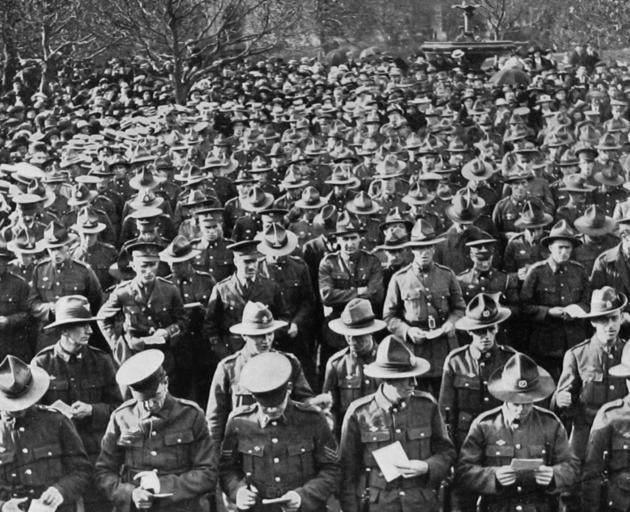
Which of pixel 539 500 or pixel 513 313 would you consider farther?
pixel 513 313

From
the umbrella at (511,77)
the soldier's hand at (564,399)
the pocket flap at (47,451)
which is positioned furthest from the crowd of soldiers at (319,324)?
the umbrella at (511,77)

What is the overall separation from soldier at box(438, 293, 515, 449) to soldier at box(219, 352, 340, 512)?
128cm

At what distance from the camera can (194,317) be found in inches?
336

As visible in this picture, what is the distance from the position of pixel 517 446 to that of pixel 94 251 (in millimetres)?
5531

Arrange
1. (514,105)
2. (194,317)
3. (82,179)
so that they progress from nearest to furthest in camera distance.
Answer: (194,317), (82,179), (514,105)

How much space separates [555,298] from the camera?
27.3 ft

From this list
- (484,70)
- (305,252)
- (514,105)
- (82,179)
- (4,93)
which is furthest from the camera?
(484,70)

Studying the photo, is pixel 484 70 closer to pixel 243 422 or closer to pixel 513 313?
pixel 513 313

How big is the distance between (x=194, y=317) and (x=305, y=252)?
5.75 feet

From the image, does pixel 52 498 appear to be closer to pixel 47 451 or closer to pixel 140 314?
pixel 47 451

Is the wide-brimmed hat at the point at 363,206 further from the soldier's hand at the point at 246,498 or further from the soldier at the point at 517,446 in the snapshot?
the soldier's hand at the point at 246,498

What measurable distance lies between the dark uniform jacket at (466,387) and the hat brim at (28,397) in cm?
257

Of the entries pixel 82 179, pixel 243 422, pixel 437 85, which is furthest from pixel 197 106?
pixel 243 422

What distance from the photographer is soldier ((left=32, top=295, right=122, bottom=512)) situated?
664 centimetres
